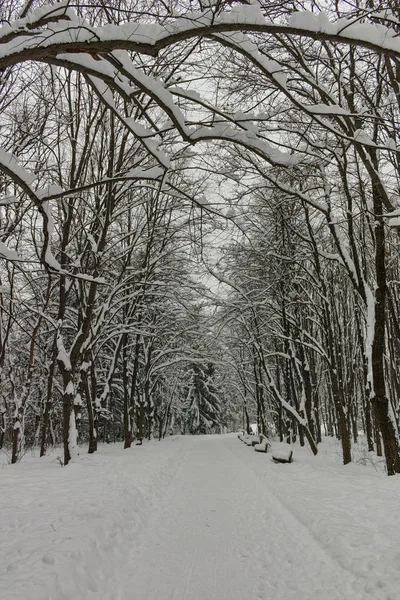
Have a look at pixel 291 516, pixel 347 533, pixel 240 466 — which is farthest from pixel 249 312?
pixel 347 533

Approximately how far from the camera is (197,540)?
4.74 m

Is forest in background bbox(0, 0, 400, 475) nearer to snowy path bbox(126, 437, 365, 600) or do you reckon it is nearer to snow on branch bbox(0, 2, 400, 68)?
snow on branch bbox(0, 2, 400, 68)

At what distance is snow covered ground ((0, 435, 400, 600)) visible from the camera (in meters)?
3.32

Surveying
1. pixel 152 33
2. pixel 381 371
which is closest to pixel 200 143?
pixel 152 33

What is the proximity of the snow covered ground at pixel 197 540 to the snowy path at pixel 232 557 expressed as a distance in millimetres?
12

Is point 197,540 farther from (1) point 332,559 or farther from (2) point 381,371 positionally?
(2) point 381,371

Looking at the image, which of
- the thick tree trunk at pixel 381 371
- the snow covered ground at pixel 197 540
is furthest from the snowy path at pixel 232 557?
the thick tree trunk at pixel 381 371

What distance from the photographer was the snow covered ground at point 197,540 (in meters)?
3.32

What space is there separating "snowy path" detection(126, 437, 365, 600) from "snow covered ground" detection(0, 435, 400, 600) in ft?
0.04

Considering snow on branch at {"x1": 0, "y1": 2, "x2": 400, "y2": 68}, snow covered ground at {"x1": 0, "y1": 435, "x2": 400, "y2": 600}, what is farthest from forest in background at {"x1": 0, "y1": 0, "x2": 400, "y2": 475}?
snow covered ground at {"x1": 0, "y1": 435, "x2": 400, "y2": 600}

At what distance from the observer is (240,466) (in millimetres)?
11852

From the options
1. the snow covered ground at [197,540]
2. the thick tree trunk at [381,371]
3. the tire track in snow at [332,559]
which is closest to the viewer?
the tire track in snow at [332,559]

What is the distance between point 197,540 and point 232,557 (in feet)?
2.29

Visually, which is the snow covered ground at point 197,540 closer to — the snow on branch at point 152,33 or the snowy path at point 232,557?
the snowy path at point 232,557
